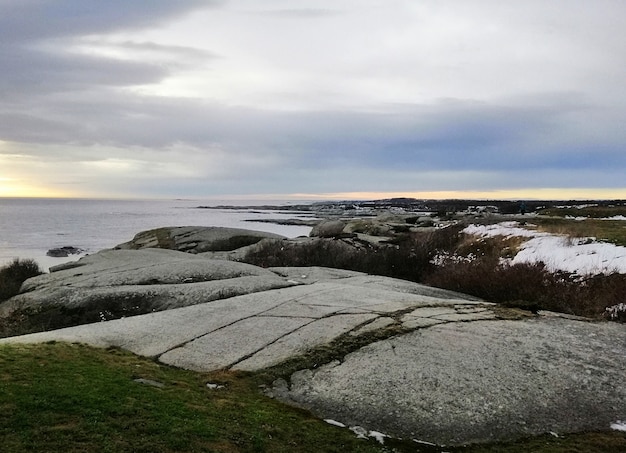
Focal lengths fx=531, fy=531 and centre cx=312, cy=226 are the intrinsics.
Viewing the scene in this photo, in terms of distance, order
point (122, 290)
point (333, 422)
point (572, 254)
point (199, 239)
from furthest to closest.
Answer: point (199, 239), point (572, 254), point (122, 290), point (333, 422)

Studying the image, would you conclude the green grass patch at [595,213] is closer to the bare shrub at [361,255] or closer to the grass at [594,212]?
the grass at [594,212]

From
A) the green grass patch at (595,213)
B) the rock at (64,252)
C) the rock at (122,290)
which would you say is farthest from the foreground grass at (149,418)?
the green grass patch at (595,213)

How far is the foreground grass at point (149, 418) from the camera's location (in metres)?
6.62

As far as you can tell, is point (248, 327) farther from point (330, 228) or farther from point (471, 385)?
point (330, 228)

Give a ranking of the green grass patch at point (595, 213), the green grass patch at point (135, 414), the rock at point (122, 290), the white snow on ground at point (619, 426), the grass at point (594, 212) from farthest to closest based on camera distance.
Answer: the grass at point (594, 212), the green grass patch at point (595, 213), the rock at point (122, 290), the white snow on ground at point (619, 426), the green grass patch at point (135, 414)

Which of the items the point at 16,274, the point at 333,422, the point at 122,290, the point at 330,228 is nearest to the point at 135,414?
the point at 333,422

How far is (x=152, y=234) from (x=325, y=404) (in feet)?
114

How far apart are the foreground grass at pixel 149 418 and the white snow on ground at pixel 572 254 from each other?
12006mm

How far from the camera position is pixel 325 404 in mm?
9305

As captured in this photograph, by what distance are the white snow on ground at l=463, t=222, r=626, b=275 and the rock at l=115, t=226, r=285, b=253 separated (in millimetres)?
19302

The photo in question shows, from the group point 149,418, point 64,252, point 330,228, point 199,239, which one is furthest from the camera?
point 64,252

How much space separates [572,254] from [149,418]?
18.8 meters

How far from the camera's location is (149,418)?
7.40 meters

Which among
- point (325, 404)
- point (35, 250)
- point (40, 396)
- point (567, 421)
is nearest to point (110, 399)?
point (40, 396)
